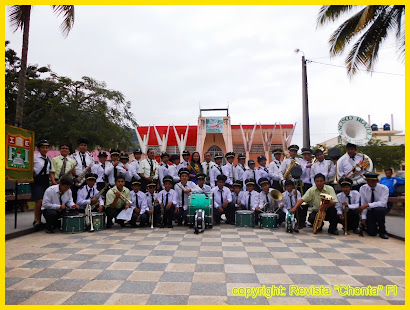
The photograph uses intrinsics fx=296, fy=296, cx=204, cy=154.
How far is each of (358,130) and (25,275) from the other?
736 cm

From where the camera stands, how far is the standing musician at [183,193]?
715cm

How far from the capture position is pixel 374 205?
5914mm

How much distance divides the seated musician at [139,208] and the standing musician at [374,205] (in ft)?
15.2

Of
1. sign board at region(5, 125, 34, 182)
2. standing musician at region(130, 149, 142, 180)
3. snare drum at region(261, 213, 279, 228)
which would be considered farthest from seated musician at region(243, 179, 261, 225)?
sign board at region(5, 125, 34, 182)

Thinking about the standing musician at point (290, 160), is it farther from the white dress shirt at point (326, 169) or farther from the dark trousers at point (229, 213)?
the dark trousers at point (229, 213)

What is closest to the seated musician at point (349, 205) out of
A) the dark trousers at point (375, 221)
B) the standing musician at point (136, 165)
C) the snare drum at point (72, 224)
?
the dark trousers at point (375, 221)

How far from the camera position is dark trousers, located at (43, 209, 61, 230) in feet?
19.9

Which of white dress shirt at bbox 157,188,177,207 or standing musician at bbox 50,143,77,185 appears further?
white dress shirt at bbox 157,188,177,207

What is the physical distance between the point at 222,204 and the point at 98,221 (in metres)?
2.96

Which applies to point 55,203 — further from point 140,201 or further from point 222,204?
point 222,204

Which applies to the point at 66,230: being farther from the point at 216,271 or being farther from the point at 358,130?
the point at 358,130

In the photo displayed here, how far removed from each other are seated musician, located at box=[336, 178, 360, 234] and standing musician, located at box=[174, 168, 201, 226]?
125 inches

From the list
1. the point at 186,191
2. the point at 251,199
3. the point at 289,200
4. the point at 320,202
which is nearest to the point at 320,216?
the point at 320,202

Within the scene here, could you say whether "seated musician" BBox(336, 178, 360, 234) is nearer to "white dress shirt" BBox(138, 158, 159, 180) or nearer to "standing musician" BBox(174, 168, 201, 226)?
"standing musician" BBox(174, 168, 201, 226)
